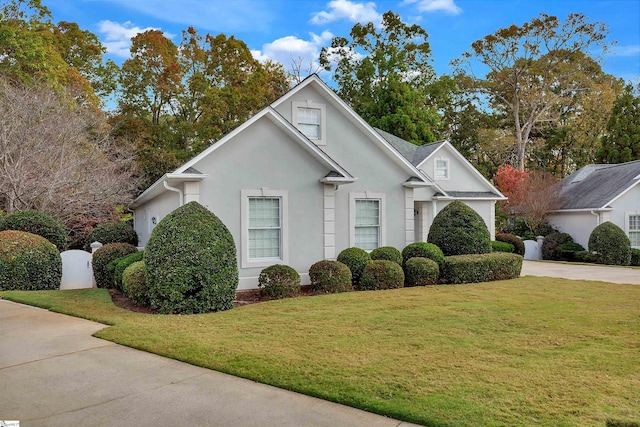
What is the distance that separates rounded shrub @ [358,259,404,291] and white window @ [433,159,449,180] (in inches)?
401

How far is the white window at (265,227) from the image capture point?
41.2 ft

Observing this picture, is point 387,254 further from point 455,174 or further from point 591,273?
point 455,174

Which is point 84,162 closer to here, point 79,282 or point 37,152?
point 37,152

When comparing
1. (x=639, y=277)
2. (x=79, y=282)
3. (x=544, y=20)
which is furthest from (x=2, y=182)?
(x=544, y=20)

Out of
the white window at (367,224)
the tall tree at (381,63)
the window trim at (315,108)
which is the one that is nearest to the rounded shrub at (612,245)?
the tall tree at (381,63)

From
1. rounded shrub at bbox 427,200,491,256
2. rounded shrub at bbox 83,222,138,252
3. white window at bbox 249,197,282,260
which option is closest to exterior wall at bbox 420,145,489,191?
rounded shrub at bbox 427,200,491,256

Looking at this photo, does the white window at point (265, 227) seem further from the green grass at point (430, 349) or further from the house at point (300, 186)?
the green grass at point (430, 349)

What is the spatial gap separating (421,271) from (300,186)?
429cm

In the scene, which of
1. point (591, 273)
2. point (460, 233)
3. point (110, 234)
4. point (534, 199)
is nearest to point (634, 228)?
point (534, 199)

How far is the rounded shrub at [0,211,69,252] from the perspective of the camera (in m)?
14.4

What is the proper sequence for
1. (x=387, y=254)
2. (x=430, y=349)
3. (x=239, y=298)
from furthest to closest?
(x=387, y=254)
(x=239, y=298)
(x=430, y=349)

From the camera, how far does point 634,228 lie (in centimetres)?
2369

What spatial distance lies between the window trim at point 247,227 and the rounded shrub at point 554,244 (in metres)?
18.2

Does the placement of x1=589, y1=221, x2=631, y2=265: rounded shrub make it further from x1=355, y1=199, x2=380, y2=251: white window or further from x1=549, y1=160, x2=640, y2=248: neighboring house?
x1=355, y1=199, x2=380, y2=251: white window
